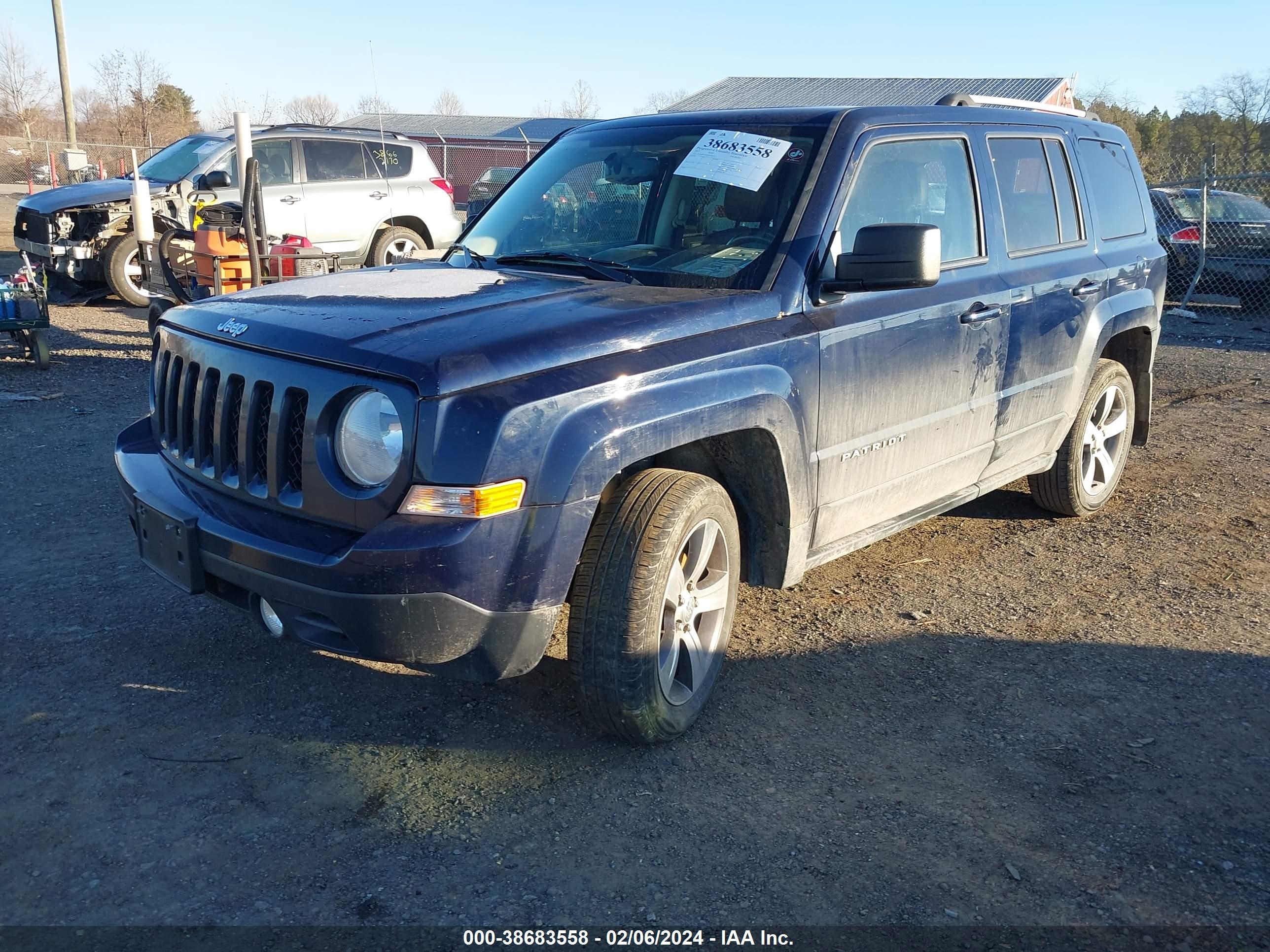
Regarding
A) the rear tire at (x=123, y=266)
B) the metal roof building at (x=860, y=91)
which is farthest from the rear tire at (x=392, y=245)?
the metal roof building at (x=860, y=91)

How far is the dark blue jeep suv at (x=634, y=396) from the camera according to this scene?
294cm

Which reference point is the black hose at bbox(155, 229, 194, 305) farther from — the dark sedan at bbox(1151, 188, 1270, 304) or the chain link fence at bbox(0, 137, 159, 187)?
the chain link fence at bbox(0, 137, 159, 187)

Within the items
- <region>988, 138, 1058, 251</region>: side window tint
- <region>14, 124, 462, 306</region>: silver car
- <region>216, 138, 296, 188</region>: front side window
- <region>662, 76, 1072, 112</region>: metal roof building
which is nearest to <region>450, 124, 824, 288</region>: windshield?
<region>988, 138, 1058, 251</region>: side window tint

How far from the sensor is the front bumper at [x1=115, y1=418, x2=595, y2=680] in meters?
2.87

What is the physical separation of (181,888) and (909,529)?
13.3 feet

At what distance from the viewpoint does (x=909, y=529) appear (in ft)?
19.2

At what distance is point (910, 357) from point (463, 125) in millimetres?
56847

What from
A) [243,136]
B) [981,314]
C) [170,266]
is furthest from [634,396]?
[170,266]

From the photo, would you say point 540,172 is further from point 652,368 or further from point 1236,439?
point 1236,439

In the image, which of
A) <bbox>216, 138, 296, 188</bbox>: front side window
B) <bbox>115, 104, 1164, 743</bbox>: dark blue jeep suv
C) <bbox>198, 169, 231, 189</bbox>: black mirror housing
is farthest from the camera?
<bbox>216, 138, 296, 188</bbox>: front side window

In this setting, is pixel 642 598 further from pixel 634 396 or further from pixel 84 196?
pixel 84 196

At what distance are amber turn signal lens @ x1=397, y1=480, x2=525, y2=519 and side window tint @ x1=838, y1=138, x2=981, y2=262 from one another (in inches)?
66.0

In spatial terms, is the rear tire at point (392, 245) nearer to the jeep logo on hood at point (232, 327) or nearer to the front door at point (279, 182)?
the front door at point (279, 182)

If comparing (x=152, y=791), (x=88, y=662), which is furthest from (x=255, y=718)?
(x=88, y=662)
